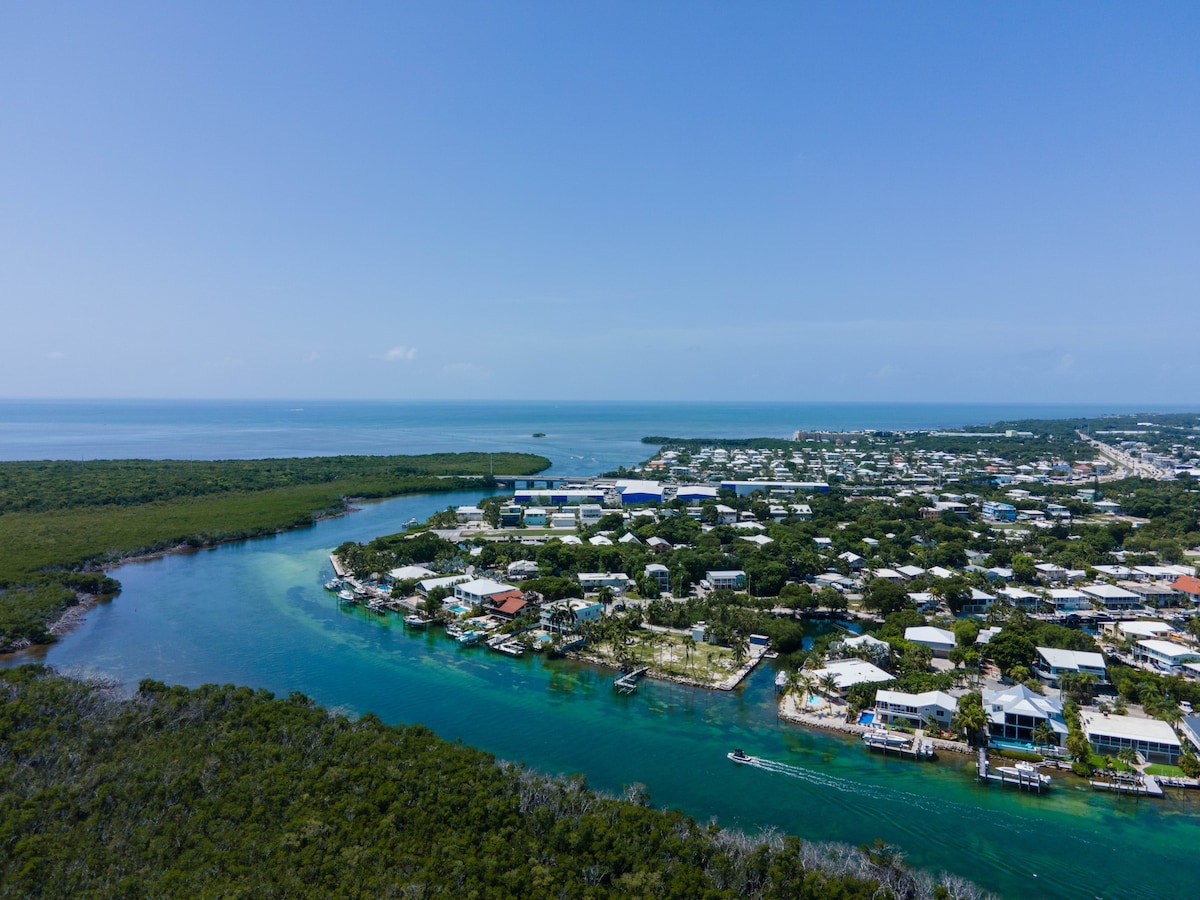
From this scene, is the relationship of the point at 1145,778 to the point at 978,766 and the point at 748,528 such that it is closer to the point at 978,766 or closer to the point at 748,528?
the point at 978,766

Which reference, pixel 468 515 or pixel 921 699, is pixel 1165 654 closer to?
pixel 921 699

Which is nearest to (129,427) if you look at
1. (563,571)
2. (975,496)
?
(563,571)

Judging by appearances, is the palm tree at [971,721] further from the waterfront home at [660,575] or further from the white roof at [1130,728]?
the waterfront home at [660,575]

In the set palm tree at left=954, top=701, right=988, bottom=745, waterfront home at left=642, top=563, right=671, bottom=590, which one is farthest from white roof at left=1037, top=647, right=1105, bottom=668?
waterfront home at left=642, top=563, right=671, bottom=590

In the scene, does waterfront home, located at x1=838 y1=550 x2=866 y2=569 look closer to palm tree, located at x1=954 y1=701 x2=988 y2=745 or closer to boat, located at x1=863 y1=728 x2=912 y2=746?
palm tree, located at x1=954 y1=701 x2=988 y2=745

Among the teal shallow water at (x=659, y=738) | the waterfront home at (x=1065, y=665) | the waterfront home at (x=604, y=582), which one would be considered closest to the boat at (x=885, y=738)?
the teal shallow water at (x=659, y=738)

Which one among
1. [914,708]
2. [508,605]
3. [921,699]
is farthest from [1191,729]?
[508,605]
